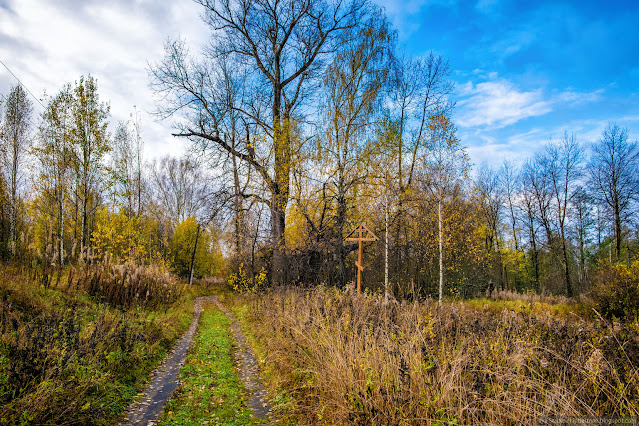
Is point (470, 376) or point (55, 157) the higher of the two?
point (55, 157)

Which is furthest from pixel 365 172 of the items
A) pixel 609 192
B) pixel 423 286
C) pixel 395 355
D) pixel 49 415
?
pixel 609 192

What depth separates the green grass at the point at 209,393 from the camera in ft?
14.0

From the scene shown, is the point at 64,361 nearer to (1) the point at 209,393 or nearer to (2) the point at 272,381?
(1) the point at 209,393

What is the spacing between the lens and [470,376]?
129 inches

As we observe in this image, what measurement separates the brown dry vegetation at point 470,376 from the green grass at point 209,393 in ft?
2.13

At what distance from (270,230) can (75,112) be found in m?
11.1

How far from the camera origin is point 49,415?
338 centimetres

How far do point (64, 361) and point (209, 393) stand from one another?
203 centimetres

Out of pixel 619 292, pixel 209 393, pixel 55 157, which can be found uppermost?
pixel 55 157

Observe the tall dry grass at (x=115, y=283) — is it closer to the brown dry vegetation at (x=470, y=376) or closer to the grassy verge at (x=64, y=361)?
the grassy verge at (x=64, y=361)

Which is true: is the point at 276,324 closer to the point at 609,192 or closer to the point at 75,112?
the point at 75,112

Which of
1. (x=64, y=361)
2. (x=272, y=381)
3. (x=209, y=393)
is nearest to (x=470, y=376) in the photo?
(x=272, y=381)

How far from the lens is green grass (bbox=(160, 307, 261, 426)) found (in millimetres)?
4281

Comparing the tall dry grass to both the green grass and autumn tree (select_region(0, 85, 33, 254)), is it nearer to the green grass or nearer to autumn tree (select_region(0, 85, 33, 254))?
the green grass
